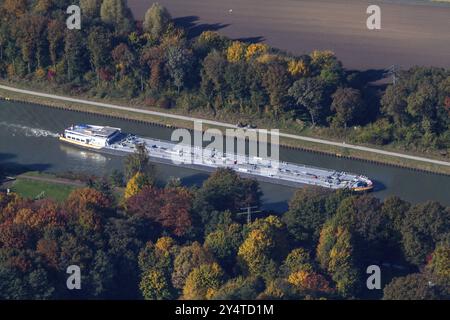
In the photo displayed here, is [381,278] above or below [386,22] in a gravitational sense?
below

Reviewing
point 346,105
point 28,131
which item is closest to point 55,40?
point 28,131

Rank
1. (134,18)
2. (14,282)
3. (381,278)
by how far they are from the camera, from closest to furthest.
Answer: (14,282) → (381,278) → (134,18)

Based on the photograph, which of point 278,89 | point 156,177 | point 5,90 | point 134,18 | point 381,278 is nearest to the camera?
point 381,278

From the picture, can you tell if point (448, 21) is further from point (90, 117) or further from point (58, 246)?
point (58, 246)

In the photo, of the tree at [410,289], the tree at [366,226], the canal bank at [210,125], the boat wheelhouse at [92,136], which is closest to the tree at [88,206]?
the tree at [366,226]

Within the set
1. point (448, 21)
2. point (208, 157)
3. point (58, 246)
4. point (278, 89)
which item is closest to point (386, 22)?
point (448, 21)

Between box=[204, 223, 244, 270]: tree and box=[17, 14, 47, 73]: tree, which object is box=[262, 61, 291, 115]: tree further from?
box=[204, 223, 244, 270]: tree
